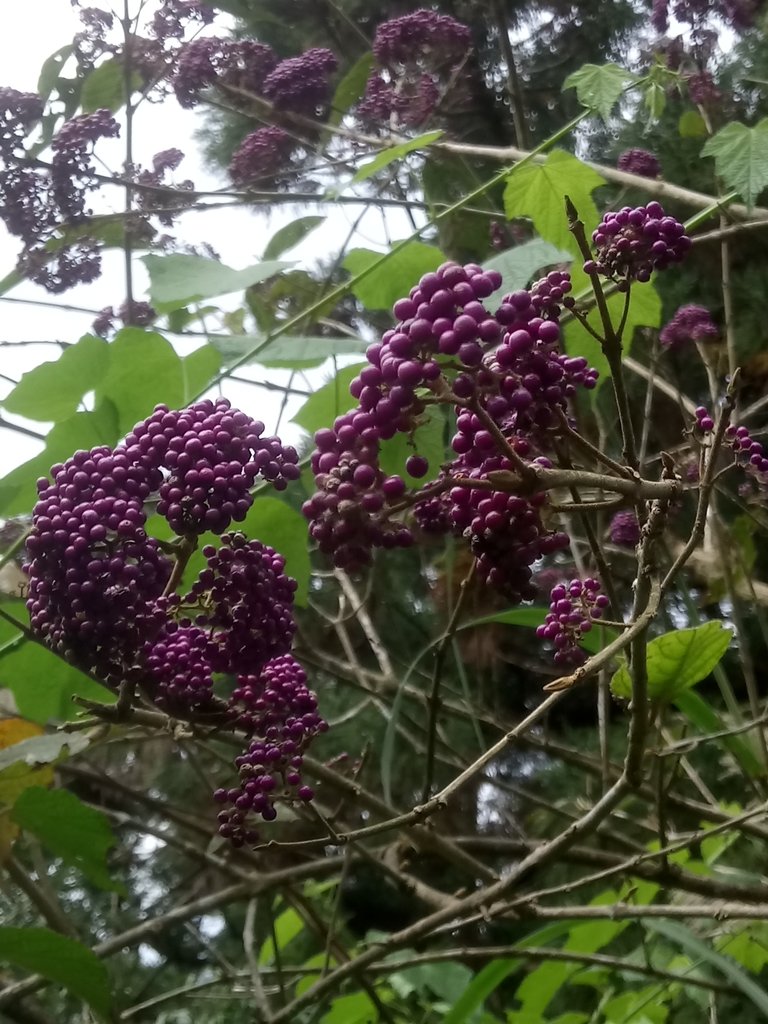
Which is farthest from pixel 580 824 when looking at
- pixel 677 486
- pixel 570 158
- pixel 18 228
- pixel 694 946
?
pixel 18 228

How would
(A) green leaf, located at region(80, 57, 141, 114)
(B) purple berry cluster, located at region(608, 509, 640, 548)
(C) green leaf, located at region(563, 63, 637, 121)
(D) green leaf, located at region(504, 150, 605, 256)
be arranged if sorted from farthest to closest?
(A) green leaf, located at region(80, 57, 141, 114)
(B) purple berry cluster, located at region(608, 509, 640, 548)
(C) green leaf, located at region(563, 63, 637, 121)
(D) green leaf, located at region(504, 150, 605, 256)

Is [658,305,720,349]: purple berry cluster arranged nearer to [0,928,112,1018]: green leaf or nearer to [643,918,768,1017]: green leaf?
[643,918,768,1017]: green leaf

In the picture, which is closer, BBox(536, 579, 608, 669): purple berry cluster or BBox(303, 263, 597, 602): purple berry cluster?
BBox(303, 263, 597, 602): purple berry cluster

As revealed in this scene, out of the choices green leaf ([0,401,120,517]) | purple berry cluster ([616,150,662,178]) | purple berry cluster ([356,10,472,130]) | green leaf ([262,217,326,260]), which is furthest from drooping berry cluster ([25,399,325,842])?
purple berry cluster ([356,10,472,130])

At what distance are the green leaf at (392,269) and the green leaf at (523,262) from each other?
54mm

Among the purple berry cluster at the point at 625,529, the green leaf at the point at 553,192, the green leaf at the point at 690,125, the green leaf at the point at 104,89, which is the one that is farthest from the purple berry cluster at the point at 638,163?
the green leaf at the point at 104,89

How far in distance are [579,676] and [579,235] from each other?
0.17m

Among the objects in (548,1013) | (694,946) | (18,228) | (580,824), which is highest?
(18,228)

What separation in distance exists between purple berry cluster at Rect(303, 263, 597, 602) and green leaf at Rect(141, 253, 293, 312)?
28cm

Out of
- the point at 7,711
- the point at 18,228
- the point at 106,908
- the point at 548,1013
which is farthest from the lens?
the point at 106,908

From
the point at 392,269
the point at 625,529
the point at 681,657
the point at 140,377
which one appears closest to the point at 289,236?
the point at 392,269

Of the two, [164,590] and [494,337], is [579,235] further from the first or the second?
[164,590]

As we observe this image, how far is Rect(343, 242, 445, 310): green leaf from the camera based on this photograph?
0.69 m

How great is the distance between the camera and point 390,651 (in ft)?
5.67
